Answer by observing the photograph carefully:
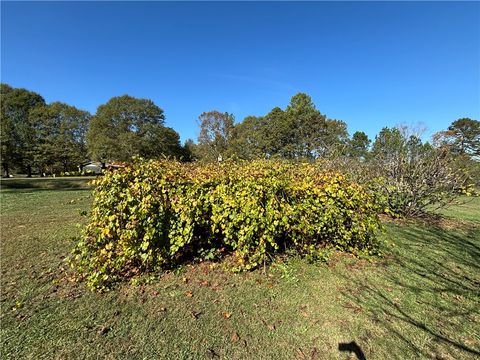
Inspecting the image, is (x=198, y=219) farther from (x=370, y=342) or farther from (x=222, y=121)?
(x=222, y=121)

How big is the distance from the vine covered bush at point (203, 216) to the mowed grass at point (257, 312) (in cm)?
34

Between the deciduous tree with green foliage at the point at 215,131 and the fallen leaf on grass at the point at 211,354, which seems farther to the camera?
the deciduous tree with green foliage at the point at 215,131

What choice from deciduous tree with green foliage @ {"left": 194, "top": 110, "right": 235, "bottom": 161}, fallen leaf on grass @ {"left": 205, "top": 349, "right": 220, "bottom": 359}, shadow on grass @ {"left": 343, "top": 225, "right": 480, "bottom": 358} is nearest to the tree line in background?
deciduous tree with green foliage @ {"left": 194, "top": 110, "right": 235, "bottom": 161}

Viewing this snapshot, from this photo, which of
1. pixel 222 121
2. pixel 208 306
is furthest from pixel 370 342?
pixel 222 121

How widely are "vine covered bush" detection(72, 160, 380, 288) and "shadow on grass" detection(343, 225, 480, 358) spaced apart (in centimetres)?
77

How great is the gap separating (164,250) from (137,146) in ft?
96.9

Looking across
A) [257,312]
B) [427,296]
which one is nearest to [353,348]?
[257,312]

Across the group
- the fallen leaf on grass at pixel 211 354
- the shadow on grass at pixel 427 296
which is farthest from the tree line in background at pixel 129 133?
the fallen leaf on grass at pixel 211 354

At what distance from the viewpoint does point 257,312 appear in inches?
112

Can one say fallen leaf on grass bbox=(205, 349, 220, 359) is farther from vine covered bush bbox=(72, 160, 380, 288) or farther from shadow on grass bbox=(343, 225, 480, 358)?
shadow on grass bbox=(343, 225, 480, 358)

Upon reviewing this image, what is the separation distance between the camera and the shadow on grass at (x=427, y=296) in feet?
8.04

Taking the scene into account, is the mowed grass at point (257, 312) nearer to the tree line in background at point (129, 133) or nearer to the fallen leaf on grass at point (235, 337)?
the fallen leaf on grass at point (235, 337)

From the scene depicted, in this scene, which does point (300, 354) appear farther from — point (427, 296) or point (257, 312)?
point (427, 296)

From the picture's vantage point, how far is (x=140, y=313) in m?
2.80
